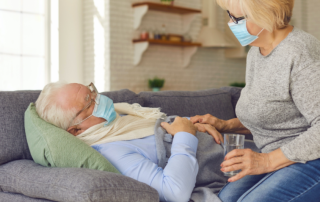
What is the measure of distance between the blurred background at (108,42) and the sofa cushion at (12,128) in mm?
2958

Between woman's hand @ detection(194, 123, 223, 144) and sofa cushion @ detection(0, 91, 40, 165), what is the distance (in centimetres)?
83

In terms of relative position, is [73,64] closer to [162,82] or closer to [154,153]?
[162,82]

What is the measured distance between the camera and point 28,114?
1.65 metres

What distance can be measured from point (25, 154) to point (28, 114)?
0.61 feet

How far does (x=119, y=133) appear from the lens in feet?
5.64

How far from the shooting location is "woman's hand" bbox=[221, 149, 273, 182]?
1283mm

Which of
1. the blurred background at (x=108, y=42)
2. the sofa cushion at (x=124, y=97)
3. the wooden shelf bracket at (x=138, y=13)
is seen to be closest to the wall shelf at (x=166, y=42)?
the blurred background at (x=108, y=42)

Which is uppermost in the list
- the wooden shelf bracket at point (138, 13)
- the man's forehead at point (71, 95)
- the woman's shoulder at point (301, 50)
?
the wooden shelf bracket at point (138, 13)

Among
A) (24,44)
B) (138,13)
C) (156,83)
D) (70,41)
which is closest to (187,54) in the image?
(156,83)

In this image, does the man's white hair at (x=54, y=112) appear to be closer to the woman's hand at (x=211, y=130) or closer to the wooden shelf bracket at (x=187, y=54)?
the woman's hand at (x=211, y=130)

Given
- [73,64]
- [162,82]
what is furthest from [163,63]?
[73,64]

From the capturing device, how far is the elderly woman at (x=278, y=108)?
1266 mm

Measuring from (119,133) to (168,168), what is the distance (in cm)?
36

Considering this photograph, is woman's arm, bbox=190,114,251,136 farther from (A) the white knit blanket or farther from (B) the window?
(B) the window
